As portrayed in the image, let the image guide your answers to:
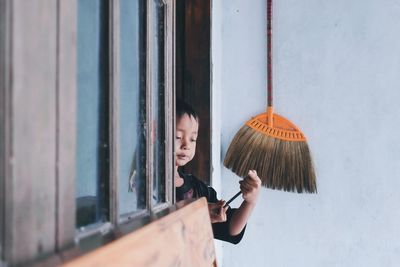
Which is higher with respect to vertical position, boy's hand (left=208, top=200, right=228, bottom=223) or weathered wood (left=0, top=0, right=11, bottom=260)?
weathered wood (left=0, top=0, right=11, bottom=260)

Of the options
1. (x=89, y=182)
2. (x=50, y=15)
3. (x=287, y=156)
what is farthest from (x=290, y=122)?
(x=50, y=15)

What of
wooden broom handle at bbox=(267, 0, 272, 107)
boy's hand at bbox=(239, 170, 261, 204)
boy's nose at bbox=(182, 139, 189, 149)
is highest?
wooden broom handle at bbox=(267, 0, 272, 107)

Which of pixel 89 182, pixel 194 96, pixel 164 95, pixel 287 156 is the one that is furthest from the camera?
pixel 287 156

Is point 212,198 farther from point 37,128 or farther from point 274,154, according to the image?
point 37,128

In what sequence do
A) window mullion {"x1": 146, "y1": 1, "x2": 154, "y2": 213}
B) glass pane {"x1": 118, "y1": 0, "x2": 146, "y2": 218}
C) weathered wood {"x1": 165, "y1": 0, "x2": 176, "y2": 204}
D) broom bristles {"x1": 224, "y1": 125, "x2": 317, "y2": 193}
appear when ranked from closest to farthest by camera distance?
1. glass pane {"x1": 118, "y1": 0, "x2": 146, "y2": 218}
2. window mullion {"x1": 146, "y1": 1, "x2": 154, "y2": 213}
3. weathered wood {"x1": 165, "y1": 0, "x2": 176, "y2": 204}
4. broom bristles {"x1": 224, "y1": 125, "x2": 317, "y2": 193}

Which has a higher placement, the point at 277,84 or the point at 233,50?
the point at 233,50

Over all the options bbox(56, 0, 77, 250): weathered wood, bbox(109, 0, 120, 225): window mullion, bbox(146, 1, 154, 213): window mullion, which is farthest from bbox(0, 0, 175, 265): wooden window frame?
bbox(146, 1, 154, 213): window mullion

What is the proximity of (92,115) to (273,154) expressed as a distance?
1375 mm

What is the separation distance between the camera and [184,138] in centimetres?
137

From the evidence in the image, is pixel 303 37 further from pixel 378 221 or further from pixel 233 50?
pixel 378 221

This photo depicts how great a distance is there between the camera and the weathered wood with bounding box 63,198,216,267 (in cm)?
41

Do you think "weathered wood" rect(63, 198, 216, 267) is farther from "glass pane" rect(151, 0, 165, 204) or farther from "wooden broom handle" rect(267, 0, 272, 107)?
"wooden broom handle" rect(267, 0, 272, 107)

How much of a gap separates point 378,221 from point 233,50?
0.78m

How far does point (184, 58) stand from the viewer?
177 cm
